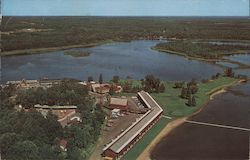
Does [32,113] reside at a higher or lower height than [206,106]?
higher

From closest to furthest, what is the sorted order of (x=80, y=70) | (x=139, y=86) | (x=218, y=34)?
1. (x=139, y=86)
2. (x=80, y=70)
3. (x=218, y=34)

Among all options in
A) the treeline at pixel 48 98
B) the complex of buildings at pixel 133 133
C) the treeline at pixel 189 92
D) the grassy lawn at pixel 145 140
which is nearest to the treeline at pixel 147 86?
the treeline at pixel 189 92

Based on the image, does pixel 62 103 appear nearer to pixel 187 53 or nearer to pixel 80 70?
pixel 80 70

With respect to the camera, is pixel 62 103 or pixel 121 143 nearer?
pixel 121 143

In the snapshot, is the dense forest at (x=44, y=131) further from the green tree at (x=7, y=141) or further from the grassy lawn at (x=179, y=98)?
the grassy lawn at (x=179, y=98)

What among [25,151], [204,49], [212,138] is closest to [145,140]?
[212,138]

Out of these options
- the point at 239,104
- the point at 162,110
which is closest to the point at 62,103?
the point at 162,110

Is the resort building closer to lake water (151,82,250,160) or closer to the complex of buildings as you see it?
the complex of buildings
